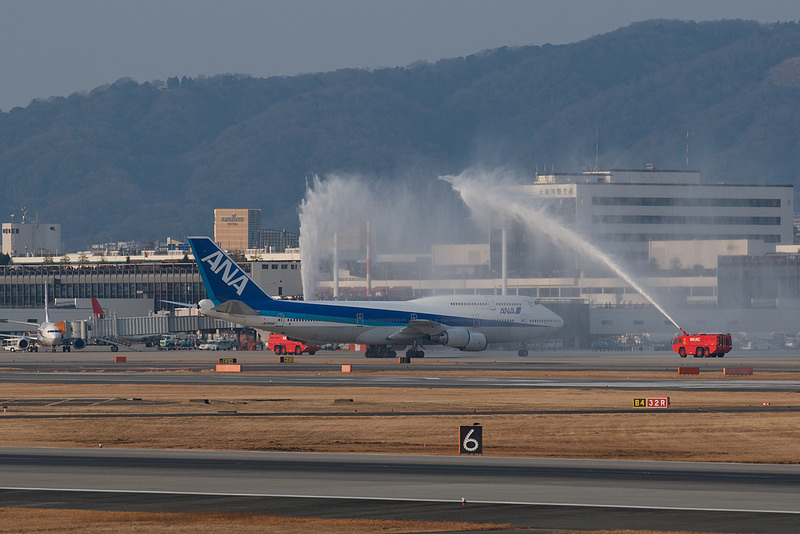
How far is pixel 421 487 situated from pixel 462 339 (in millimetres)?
80828

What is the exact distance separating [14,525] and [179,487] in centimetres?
655

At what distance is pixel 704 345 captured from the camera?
Answer: 119 metres

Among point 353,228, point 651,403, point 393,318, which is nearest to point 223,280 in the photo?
point 393,318

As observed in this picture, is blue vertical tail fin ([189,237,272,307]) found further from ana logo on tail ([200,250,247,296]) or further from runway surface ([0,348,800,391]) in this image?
runway surface ([0,348,800,391])

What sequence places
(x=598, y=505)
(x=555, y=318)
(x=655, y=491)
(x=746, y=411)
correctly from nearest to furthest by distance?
(x=598, y=505) < (x=655, y=491) < (x=746, y=411) < (x=555, y=318)

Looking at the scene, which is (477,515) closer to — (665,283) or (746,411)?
(746,411)

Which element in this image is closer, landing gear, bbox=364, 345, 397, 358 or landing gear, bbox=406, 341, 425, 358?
landing gear, bbox=406, 341, 425, 358

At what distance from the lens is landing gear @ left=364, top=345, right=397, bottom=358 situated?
392ft

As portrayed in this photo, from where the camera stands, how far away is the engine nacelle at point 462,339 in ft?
382

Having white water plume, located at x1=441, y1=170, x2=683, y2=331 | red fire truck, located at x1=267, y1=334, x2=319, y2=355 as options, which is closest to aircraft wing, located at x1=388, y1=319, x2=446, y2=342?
red fire truck, located at x1=267, y1=334, x2=319, y2=355

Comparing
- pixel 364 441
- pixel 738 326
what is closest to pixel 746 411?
pixel 364 441

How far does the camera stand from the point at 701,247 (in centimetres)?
18862

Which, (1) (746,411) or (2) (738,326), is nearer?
(1) (746,411)

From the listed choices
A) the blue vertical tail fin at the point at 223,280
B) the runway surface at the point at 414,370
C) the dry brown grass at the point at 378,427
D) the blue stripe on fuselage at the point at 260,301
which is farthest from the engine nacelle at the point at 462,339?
the dry brown grass at the point at 378,427
